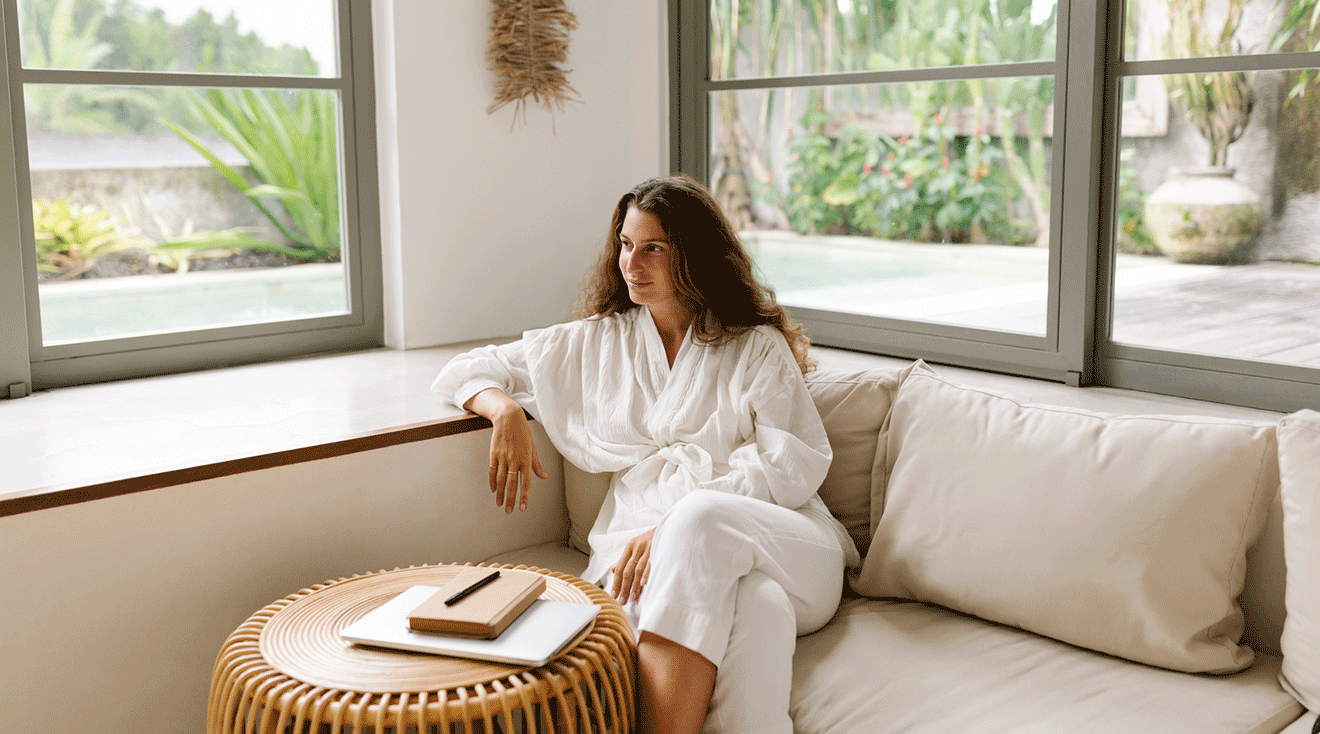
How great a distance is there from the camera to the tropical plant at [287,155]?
2.88 meters

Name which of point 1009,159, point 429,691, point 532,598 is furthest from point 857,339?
point 429,691

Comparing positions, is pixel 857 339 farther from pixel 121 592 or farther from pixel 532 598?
pixel 121 592

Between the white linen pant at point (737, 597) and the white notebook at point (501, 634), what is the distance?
0.14 metres

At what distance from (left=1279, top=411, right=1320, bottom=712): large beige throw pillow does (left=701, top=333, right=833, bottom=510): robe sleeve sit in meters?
0.76

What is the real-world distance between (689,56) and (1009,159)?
3.63 ft

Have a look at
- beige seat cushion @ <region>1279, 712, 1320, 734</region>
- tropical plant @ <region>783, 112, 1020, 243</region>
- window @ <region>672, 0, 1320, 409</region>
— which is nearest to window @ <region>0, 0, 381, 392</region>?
window @ <region>672, 0, 1320, 409</region>

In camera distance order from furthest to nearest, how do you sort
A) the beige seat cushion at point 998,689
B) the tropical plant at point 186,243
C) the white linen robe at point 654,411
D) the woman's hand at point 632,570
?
the tropical plant at point 186,243 < the white linen robe at point 654,411 < the woman's hand at point 632,570 < the beige seat cushion at point 998,689

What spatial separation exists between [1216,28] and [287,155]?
2239mm

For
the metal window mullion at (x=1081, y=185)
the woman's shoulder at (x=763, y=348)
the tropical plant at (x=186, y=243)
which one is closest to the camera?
the woman's shoulder at (x=763, y=348)

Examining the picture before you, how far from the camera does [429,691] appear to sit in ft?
5.15

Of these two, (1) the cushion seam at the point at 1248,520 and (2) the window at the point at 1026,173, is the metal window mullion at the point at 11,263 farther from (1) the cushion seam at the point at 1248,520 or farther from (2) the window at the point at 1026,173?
(1) the cushion seam at the point at 1248,520

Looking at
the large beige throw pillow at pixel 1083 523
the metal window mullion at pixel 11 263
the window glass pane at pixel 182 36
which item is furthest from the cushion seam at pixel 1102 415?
the metal window mullion at pixel 11 263

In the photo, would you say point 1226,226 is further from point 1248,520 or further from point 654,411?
point 654,411

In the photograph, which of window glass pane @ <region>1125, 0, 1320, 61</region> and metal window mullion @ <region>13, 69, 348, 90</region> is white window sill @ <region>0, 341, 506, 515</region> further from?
window glass pane @ <region>1125, 0, 1320, 61</region>
